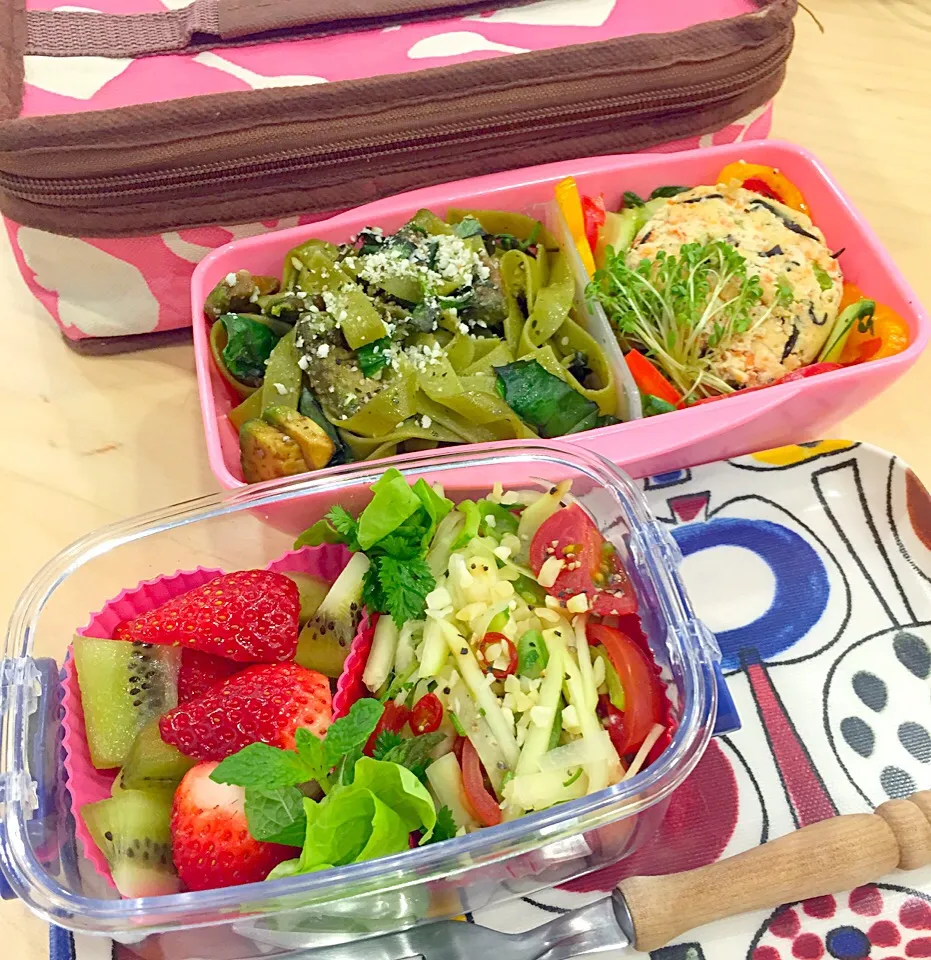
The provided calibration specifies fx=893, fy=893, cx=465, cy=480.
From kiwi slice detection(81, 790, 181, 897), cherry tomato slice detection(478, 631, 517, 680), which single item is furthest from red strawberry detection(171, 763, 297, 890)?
cherry tomato slice detection(478, 631, 517, 680)

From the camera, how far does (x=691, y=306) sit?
1.13 metres

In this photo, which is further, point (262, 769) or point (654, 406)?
point (654, 406)

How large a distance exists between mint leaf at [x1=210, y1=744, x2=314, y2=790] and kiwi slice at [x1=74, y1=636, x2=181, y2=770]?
15cm

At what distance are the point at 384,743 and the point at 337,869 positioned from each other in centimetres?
11

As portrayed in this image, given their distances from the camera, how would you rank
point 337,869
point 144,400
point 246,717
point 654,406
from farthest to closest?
point 144,400 < point 654,406 < point 246,717 < point 337,869

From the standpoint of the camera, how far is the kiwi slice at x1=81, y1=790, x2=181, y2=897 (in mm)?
741

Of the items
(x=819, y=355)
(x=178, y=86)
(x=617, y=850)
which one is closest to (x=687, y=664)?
(x=617, y=850)

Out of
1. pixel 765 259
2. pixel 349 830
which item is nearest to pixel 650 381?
pixel 765 259

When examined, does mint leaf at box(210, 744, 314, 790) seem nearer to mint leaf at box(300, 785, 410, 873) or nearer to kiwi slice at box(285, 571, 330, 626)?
mint leaf at box(300, 785, 410, 873)

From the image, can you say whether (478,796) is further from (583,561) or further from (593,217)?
(593,217)

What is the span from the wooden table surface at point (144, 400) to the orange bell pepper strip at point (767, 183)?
0.94 feet

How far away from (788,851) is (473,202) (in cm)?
88

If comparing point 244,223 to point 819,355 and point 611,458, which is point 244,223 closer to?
point 611,458

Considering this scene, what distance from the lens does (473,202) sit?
1236 millimetres
